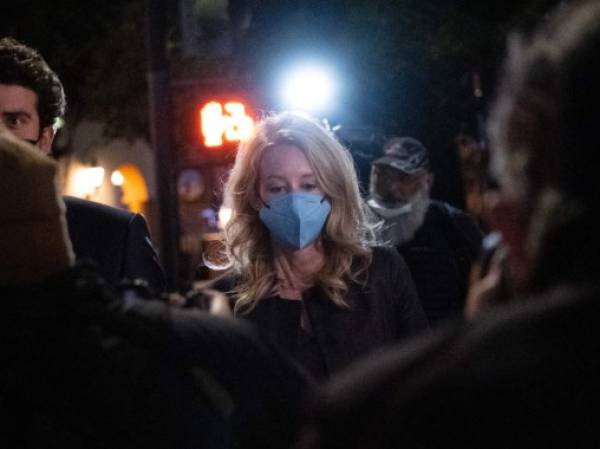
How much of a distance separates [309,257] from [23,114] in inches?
45.2

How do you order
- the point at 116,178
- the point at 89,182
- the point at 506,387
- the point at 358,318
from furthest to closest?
the point at 116,178
the point at 89,182
the point at 358,318
the point at 506,387

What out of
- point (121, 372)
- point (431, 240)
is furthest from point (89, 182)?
point (121, 372)

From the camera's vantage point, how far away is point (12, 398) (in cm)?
180

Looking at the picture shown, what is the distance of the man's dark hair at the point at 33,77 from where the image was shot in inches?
154

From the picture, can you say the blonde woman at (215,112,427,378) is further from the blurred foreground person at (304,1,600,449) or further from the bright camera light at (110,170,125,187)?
the bright camera light at (110,170,125,187)

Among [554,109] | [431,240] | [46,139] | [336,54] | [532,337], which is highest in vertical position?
[336,54]

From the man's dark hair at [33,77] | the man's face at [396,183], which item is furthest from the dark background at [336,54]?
the man's dark hair at [33,77]

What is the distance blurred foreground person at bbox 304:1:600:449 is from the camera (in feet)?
4.20

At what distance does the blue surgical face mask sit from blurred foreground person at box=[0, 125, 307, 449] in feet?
6.77

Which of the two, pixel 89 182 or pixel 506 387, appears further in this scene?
pixel 89 182

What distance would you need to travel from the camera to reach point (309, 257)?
13.4ft

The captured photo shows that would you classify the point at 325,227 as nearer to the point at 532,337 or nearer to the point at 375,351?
the point at 375,351

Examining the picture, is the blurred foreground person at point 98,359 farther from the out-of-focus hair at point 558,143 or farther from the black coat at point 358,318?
the black coat at point 358,318

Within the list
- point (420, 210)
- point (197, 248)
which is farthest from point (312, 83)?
point (197, 248)
